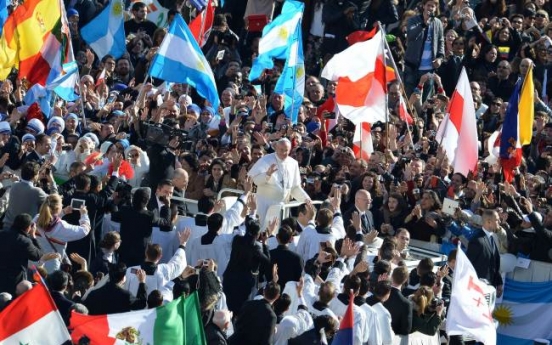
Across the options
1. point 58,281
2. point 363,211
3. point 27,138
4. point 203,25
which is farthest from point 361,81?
point 58,281

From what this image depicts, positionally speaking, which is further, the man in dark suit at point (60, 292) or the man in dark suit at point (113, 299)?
the man in dark suit at point (113, 299)

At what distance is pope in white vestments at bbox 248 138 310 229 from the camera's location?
19.2 meters

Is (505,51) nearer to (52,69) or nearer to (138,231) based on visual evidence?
(52,69)

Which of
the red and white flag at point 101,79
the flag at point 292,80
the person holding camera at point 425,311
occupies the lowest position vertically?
the person holding camera at point 425,311

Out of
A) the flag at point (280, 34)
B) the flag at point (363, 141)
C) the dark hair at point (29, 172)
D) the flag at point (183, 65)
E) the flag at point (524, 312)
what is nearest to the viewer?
the dark hair at point (29, 172)

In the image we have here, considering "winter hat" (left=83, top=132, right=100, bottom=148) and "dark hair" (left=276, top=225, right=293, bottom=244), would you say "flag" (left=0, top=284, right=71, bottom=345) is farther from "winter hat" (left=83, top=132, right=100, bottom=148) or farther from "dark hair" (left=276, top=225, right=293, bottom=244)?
"winter hat" (left=83, top=132, right=100, bottom=148)

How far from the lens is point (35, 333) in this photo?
13.1 m

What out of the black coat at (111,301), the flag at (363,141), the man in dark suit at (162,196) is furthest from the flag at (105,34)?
the black coat at (111,301)

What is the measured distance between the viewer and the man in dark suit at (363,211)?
19.2 meters

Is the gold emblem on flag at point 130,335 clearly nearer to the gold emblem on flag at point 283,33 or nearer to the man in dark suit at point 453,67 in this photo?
the gold emblem on flag at point 283,33

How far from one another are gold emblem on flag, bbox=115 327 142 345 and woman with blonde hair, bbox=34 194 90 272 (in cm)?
307

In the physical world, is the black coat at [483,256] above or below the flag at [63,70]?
below

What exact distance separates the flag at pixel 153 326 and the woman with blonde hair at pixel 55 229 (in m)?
2.96

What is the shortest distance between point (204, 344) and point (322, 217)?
4.51m
